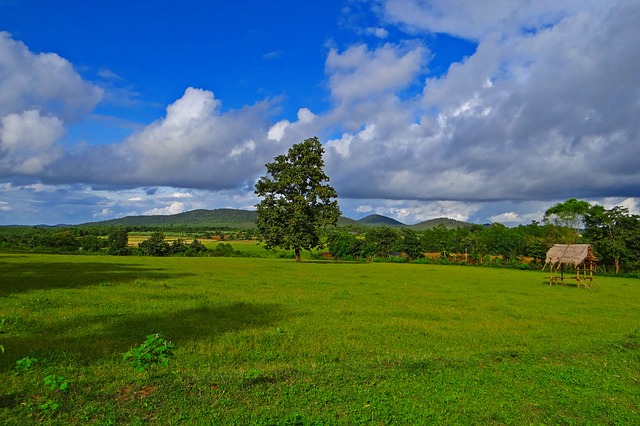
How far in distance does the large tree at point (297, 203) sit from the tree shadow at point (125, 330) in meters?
35.0

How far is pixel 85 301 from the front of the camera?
59.3ft

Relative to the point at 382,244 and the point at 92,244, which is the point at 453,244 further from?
the point at 92,244

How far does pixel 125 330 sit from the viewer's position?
1271cm

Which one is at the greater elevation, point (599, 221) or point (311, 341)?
point (599, 221)

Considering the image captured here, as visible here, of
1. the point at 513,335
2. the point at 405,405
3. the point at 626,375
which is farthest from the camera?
the point at 513,335

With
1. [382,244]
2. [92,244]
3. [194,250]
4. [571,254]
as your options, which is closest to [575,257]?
[571,254]

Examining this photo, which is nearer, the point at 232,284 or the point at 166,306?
the point at 166,306

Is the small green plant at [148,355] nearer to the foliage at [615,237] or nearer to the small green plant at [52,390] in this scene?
the small green plant at [52,390]

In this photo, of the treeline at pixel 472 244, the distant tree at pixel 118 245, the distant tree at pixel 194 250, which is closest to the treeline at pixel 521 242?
the treeline at pixel 472 244

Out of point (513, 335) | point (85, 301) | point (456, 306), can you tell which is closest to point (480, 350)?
point (513, 335)

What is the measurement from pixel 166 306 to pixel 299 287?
11.0 metres

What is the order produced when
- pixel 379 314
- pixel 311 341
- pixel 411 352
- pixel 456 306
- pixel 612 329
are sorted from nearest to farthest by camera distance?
pixel 411 352 < pixel 311 341 < pixel 612 329 < pixel 379 314 < pixel 456 306

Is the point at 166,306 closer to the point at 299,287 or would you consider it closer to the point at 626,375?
the point at 299,287

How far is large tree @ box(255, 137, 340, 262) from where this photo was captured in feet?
175
